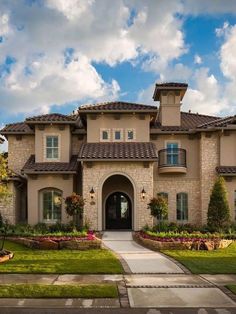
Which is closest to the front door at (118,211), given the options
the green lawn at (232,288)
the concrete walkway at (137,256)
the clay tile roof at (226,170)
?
the concrete walkway at (137,256)

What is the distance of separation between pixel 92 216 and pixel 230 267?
10720mm

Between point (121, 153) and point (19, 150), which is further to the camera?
point (19, 150)

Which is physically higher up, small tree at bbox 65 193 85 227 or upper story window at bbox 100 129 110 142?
upper story window at bbox 100 129 110 142

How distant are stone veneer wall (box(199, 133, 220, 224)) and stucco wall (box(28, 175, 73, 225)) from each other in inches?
302

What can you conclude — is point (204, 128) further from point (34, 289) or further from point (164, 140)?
point (34, 289)

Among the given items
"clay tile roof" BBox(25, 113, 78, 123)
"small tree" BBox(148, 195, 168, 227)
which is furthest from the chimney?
"small tree" BBox(148, 195, 168, 227)

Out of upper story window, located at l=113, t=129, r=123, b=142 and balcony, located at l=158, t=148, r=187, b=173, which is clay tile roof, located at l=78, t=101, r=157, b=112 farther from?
balcony, located at l=158, t=148, r=187, b=173

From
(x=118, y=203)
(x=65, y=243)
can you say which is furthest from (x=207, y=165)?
(x=65, y=243)

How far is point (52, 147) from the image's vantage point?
83.4 feet

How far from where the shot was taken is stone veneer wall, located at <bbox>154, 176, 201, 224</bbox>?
82.9 ft

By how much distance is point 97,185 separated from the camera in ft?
76.1

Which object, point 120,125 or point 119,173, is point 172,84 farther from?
point 119,173

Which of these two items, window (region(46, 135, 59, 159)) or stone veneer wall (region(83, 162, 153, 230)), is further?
window (region(46, 135, 59, 159))

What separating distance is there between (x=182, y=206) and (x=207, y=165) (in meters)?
2.86
